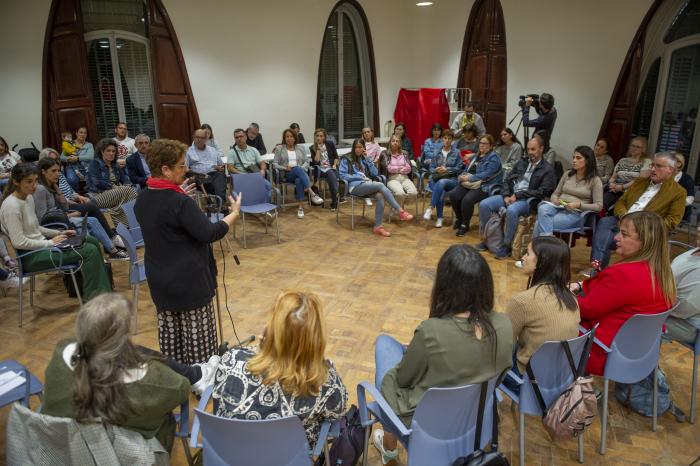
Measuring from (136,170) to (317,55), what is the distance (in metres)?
4.48

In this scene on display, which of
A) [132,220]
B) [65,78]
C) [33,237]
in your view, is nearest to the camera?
[33,237]

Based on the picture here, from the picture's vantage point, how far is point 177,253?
243cm

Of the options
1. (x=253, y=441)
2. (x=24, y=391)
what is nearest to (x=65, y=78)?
(x=24, y=391)

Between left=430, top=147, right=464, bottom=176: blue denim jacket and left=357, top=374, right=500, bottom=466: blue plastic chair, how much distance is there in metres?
4.65

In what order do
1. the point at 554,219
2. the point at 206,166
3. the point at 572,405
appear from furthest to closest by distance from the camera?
1. the point at 206,166
2. the point at 554,219
3. the point at 572,405

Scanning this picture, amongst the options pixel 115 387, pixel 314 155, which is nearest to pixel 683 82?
pixel 314 155

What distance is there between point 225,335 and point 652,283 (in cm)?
277

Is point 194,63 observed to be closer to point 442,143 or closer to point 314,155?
point 314,155

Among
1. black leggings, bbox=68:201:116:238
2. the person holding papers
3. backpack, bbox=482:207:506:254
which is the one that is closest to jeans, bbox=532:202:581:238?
the person holding papers

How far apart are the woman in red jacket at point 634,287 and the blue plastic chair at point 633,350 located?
0.05 meters

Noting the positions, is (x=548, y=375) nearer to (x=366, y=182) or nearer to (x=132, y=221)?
(x=132, y=221)

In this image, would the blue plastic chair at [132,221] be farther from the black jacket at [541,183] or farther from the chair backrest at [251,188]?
the black jacket at [541,183]

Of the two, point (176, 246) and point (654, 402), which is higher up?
point (176, 246)

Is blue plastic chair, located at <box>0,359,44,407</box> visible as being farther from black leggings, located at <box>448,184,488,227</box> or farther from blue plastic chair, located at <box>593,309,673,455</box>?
black leggings, located at <box>448,184,488,227</box>
